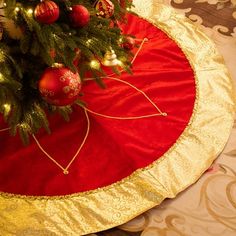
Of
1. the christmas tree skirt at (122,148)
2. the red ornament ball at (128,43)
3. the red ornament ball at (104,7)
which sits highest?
the red ornament ball at (104,7)

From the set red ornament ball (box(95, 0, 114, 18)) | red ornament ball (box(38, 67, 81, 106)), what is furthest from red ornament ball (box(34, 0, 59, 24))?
red ornament ball (box(95, 0, 114, 18))

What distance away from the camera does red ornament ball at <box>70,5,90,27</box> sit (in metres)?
1.13

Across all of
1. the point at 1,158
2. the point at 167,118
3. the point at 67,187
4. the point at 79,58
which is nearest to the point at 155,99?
the point at 167,118

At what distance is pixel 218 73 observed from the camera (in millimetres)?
1715

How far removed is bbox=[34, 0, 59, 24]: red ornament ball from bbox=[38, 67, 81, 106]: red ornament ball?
0.15 meters

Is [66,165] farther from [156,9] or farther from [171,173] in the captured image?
[156,9]

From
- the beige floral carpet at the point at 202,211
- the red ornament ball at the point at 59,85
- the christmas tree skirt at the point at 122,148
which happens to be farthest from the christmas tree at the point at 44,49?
the beige floral carpet at the point at 202,211

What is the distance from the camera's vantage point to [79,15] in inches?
44.4

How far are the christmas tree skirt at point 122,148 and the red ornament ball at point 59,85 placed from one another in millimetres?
329

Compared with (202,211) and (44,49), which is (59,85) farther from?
(202,211)

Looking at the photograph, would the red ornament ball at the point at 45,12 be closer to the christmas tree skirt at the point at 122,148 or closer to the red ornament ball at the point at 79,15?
the red ornament ball at the point at 79,15

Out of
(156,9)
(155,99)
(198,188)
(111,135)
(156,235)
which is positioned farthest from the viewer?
(156,9)

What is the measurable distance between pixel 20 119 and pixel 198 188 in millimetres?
676

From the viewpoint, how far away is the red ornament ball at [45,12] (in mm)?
1041
